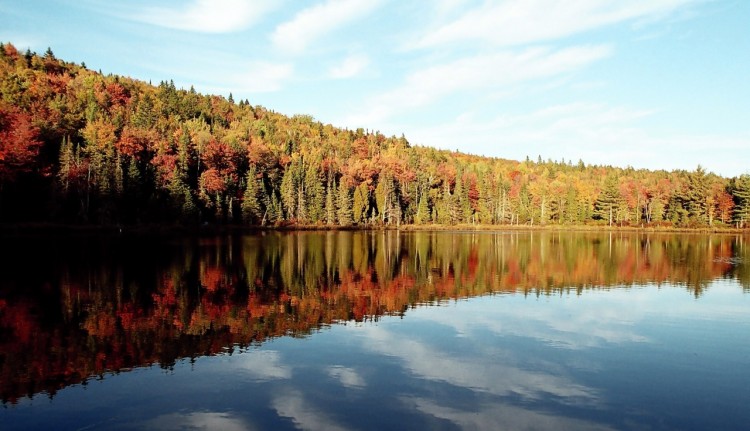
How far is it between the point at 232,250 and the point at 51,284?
70.5ft

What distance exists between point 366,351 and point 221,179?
8209 centimetres

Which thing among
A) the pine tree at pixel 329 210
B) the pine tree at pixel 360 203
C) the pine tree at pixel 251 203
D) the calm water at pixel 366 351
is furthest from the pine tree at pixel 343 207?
the calm water at pixel 366 351

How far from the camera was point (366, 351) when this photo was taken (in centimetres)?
1614

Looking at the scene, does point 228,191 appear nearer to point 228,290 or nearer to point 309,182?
point 309,182

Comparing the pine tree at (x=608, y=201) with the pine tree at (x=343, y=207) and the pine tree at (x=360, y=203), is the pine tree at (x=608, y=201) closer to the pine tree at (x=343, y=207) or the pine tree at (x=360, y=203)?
the pine tree at (x=360, y=203)

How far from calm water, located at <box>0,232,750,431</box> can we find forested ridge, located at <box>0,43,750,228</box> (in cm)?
5039

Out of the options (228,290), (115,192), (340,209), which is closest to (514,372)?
(228,290)

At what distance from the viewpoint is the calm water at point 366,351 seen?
1129 centimetres

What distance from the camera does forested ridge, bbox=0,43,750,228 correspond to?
75.9m

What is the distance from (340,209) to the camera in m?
Answer: 109

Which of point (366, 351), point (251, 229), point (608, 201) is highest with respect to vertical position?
point (608, 201)

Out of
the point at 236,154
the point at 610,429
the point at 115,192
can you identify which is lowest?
the point at 610,429

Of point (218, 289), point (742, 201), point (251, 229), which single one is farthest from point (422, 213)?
point (218, 289)

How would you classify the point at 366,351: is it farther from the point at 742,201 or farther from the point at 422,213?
the point at 742,201
